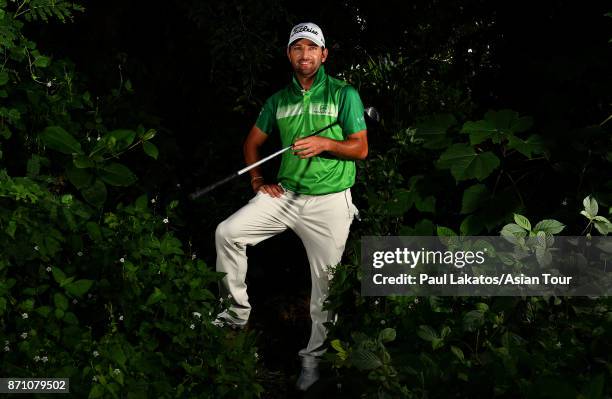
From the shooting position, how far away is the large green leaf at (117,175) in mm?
4336

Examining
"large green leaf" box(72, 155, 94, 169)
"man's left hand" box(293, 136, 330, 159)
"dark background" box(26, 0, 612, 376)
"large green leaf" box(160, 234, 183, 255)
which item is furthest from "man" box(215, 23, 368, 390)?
"large green leaf" box(72, 155, 94, 169)

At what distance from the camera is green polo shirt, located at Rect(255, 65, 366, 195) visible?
5.14 m

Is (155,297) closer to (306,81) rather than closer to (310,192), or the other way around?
(310,192)

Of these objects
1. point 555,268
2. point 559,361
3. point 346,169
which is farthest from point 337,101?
point 559,361

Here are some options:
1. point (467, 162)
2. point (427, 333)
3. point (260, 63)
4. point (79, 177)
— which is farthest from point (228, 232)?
point (427, 333)

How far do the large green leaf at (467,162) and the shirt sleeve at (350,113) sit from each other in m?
1.22

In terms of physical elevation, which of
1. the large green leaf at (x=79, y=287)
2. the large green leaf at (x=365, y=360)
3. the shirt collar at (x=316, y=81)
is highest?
the shirt collar at (x=316, y=81)

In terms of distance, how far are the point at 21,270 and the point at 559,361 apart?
2.72 metres

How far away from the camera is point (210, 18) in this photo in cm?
593

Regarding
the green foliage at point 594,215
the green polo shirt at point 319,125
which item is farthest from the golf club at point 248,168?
the green foliage at point 594,215

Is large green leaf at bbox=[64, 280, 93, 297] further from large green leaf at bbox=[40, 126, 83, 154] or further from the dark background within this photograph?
the dark background

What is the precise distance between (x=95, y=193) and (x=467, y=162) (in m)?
1.91

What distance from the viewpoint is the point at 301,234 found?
5344mm

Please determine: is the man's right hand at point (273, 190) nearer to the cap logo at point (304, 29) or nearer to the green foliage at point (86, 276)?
the green foliage at point (86, 276)
